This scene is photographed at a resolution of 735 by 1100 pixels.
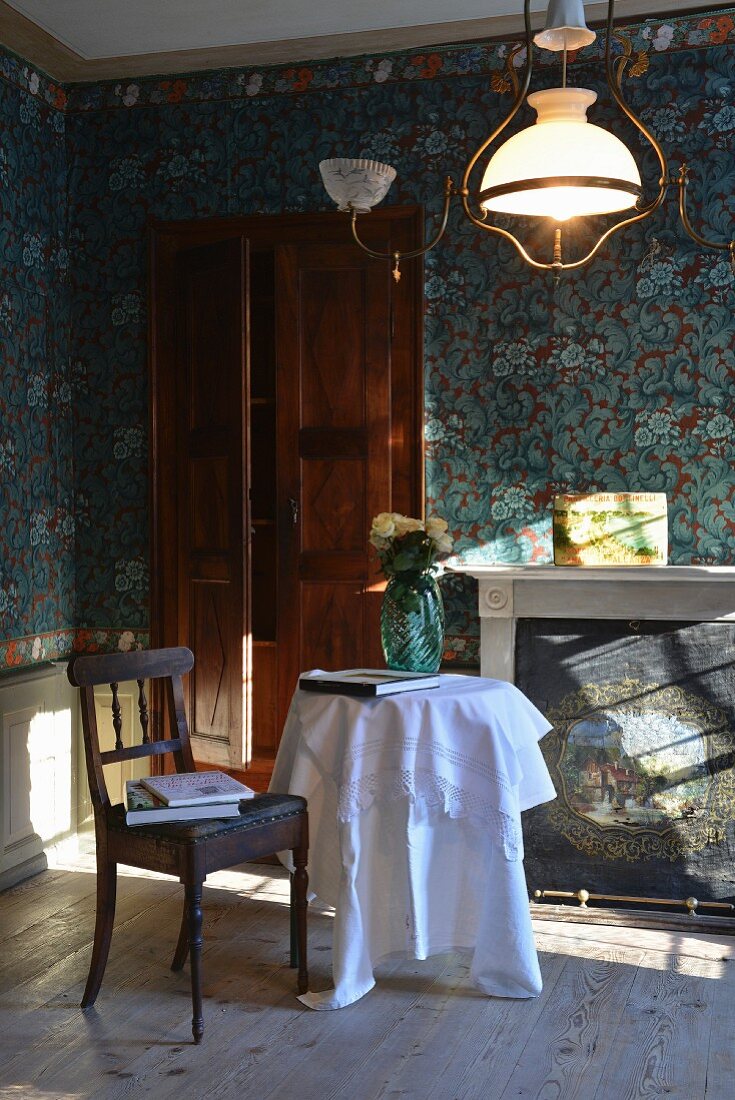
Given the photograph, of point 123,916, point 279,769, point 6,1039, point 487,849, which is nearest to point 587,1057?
point 487,849

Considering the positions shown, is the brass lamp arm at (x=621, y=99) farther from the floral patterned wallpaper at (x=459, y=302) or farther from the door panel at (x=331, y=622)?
the door panel at (x=331, y=622)

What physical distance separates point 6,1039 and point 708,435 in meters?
2.96

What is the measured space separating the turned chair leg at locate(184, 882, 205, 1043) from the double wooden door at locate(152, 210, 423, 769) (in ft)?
4.97

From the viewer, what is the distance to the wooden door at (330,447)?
179 inches

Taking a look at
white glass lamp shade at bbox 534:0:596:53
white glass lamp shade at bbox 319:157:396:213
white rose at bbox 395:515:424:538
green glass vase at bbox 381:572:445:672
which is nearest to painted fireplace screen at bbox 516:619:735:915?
green glass vase at bbox 381:572:445:672

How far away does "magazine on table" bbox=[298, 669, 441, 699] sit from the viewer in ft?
10.8

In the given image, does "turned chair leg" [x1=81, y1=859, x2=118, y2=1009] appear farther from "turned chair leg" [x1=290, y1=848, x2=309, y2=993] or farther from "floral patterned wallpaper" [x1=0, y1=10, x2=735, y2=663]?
"floral patterned wallpaper" [x1=0, y1=10, x2=735, y2=663]

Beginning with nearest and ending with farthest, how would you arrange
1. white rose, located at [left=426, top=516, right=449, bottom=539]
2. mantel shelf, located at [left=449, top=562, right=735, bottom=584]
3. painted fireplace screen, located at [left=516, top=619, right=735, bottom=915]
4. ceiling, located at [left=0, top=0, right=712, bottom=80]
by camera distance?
white rose, located at [left=426, top=516, right=449, bottom=539]
mantel shelf, located at [left=449, top=562, right=735, bottom=584]
painted fireplace screen, located at [left=516, top=619, right=735, bottom=915]
ceiling, located at [left=0, top=0, right=712, bottom=80]

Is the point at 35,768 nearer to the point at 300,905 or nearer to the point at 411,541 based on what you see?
the point at 300,905

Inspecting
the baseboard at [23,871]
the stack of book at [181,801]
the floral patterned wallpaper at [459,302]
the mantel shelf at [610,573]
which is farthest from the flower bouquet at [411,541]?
the baseboard at [23,871]

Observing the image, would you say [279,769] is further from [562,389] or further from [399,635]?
[562,389]

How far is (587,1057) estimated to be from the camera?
9.75ft

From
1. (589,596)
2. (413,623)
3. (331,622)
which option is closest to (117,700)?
(413,623)

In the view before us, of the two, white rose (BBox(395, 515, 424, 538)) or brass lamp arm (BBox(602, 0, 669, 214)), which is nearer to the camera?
brass lamp arm (BBox(602, 0, 669, 214))
